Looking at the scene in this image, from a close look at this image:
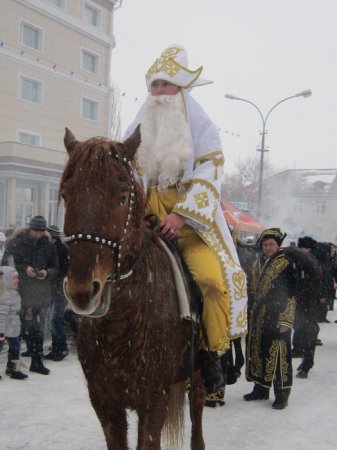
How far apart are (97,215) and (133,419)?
3.58 metres

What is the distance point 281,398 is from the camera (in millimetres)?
5840

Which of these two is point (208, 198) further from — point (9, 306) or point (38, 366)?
point (38, 366)

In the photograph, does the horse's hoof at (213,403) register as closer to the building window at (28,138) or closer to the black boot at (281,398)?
the black boot at (281,398)

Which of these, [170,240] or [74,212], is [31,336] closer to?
[170,240]

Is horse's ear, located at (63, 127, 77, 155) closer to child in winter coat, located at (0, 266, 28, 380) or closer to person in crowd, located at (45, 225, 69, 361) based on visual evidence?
child in winter coat, located at (0, 266, 28, 380)

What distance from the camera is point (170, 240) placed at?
312 cm

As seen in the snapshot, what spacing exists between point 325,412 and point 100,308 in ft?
14.2

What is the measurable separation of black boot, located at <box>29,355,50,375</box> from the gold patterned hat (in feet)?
14.6

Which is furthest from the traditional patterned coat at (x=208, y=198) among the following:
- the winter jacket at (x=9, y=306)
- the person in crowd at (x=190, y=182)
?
the winter jacket at (x=9, y=306)

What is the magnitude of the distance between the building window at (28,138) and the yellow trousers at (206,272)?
85.5 feet

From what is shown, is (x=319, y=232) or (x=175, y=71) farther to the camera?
(x=319, y=232)

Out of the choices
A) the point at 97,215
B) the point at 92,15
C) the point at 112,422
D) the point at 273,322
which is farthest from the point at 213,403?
the point at 92,15

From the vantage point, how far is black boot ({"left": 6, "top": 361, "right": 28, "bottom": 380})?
628 centimetres

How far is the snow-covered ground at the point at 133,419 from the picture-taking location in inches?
177
